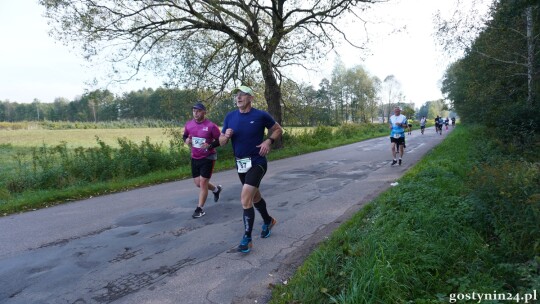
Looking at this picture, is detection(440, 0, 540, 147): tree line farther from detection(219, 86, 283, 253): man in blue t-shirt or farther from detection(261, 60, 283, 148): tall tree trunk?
detection(219, 86, 283, 253): man in blue t-shirt

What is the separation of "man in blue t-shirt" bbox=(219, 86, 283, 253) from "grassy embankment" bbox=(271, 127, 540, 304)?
111cm

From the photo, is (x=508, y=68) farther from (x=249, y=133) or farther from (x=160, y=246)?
(x=160, y=246)

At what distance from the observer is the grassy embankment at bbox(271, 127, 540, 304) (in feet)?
9.19

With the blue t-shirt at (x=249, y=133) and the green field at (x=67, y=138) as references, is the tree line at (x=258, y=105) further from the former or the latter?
the blue t-shirt at (x=249, y=133)

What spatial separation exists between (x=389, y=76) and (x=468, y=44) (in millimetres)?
77628

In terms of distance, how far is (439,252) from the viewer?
3.38 meters

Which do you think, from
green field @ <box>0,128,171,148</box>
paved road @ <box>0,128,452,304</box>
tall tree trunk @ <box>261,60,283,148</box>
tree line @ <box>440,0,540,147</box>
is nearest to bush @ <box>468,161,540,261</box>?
paved road @ <box>0,128,452,304</box>

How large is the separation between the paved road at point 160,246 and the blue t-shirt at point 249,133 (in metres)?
1.32

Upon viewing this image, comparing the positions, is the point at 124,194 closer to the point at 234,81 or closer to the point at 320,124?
Result: the point at 234,81

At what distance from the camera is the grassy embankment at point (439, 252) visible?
2801 millimetres

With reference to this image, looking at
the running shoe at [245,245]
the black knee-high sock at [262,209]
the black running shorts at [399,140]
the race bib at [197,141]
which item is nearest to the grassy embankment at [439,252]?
the running shoe at [245,245]

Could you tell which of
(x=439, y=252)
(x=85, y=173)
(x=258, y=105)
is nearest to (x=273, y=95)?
(x=258, y=105)

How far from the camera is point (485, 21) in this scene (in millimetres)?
14953

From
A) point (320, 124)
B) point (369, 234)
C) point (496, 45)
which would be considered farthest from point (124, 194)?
point (320, 124)
